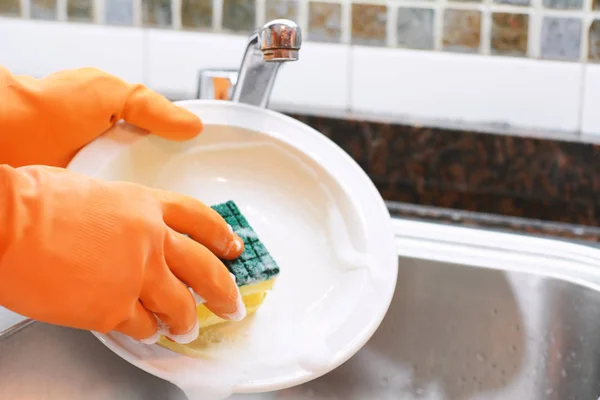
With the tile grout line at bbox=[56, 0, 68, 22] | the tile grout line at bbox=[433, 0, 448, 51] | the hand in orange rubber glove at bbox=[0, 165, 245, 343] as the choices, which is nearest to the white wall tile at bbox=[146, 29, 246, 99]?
the tile grout line at bbox=[56, 0, 68, 22]

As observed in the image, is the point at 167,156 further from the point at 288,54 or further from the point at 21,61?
the point at 21,61

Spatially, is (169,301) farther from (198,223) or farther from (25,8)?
(25,8)

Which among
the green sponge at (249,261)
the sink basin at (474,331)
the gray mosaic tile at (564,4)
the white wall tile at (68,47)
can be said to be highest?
the gray mosaic tile at (564,4)

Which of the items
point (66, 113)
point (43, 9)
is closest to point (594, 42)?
point (66, 113)

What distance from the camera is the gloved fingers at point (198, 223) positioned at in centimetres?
41

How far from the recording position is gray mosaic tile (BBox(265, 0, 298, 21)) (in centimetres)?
80

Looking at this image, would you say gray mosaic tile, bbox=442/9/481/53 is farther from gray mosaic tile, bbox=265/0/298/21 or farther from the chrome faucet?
the chrome faucet

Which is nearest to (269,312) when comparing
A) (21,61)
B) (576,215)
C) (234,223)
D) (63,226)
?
(234,223)

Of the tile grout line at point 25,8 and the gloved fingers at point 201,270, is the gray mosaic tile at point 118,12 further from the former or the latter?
the gloved fingers at point 201,270

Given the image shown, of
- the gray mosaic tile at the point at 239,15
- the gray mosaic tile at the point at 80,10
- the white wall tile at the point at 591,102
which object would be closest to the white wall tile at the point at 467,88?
the white wall tile at the point at 591,102

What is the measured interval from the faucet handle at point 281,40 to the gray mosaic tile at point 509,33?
37 cm

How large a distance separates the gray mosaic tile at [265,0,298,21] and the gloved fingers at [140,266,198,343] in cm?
50

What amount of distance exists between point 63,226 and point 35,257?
0.08ft

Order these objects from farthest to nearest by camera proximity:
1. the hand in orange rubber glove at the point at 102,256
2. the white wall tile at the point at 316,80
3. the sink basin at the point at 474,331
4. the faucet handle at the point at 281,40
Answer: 1. the white wall tile at the point at 316,80
2. the sink basin at the point at 474,331
3. the faucet handle at the point at 281,40
4. the hand in orange rubber glove at the point at 102,256
